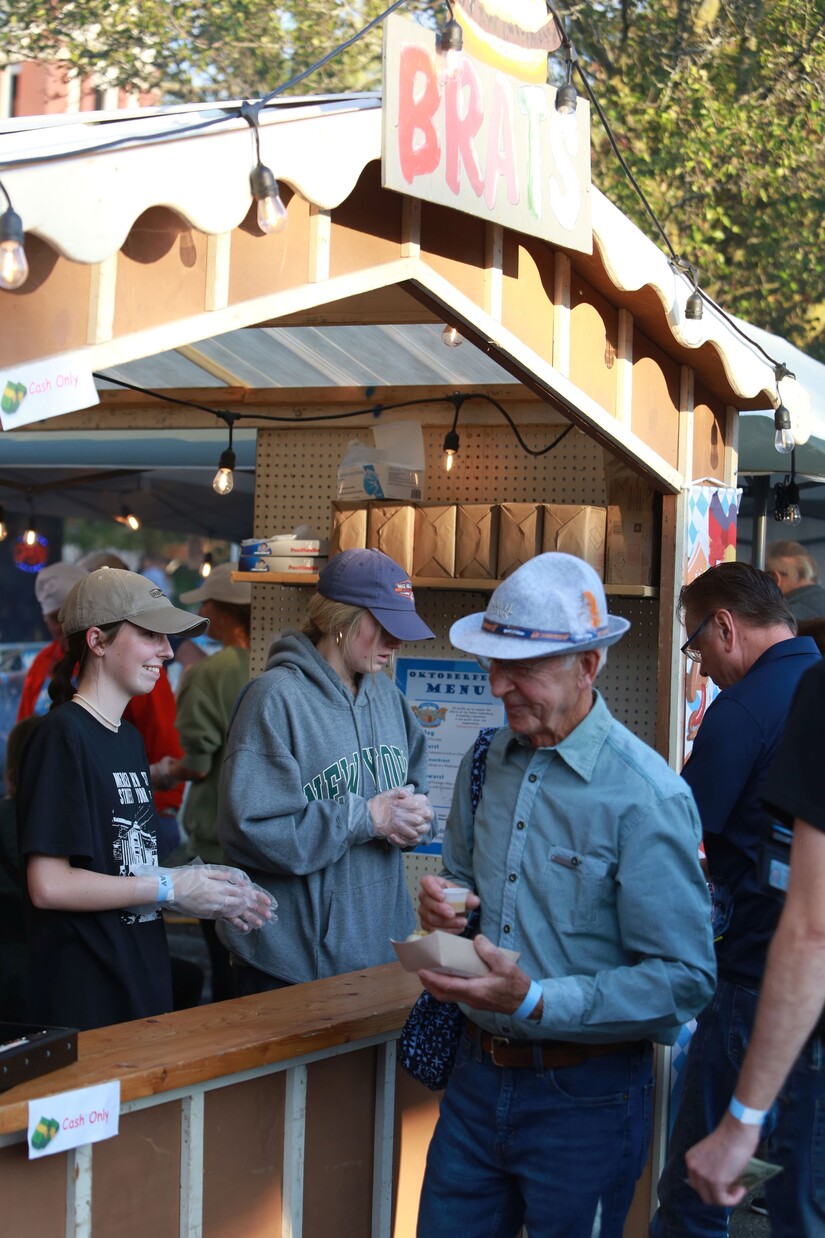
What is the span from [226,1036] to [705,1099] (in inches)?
45.1

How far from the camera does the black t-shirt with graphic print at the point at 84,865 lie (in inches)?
113

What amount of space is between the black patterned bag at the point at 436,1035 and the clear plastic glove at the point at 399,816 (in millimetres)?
737

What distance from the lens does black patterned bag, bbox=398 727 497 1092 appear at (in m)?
2.58

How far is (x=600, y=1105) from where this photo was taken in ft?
7.80

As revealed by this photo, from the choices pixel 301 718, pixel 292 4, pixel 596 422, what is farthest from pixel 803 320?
pixel 301 718

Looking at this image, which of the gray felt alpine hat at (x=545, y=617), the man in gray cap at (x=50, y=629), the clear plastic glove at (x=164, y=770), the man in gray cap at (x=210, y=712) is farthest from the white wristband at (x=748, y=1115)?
the man in gray cap at (x=50, y=629)

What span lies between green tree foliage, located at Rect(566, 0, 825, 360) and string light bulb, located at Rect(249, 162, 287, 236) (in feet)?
36.7

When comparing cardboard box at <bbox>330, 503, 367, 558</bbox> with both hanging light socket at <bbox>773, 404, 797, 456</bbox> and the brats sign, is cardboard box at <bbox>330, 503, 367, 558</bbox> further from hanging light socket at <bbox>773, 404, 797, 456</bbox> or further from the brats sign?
the brats sign

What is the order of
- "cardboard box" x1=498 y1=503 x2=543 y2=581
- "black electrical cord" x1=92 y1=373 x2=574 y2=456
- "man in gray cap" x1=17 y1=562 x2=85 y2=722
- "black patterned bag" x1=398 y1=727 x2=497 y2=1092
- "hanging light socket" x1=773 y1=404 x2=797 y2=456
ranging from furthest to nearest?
"man in gray cap" x1=17 y1=562 x2=85 y2=722 → "black electrical cord" x1=92 y1=373 x2=574 y2=456 → "cardboard box" x1=498 y1=503 x2=543 y2=581 → "hanging light socket" x1=773 y1=404 x2=797 y2=456 → "black patterned bag" x1=398 y1=727 x2=497 y2=1092

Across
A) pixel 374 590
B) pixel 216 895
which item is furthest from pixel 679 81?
pixel 216 895

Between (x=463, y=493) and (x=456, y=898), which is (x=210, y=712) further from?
(x=456, y=898)

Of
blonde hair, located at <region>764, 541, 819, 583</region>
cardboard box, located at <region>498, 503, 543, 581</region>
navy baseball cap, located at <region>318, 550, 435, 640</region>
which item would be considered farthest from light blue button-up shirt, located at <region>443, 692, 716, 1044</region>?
blonde hair, located at <region>764, 541, 819, 583</region>

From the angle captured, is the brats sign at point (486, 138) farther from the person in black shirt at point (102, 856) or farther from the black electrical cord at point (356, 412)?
the black electrical cord at point (356, 412)

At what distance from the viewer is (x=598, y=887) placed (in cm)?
234
